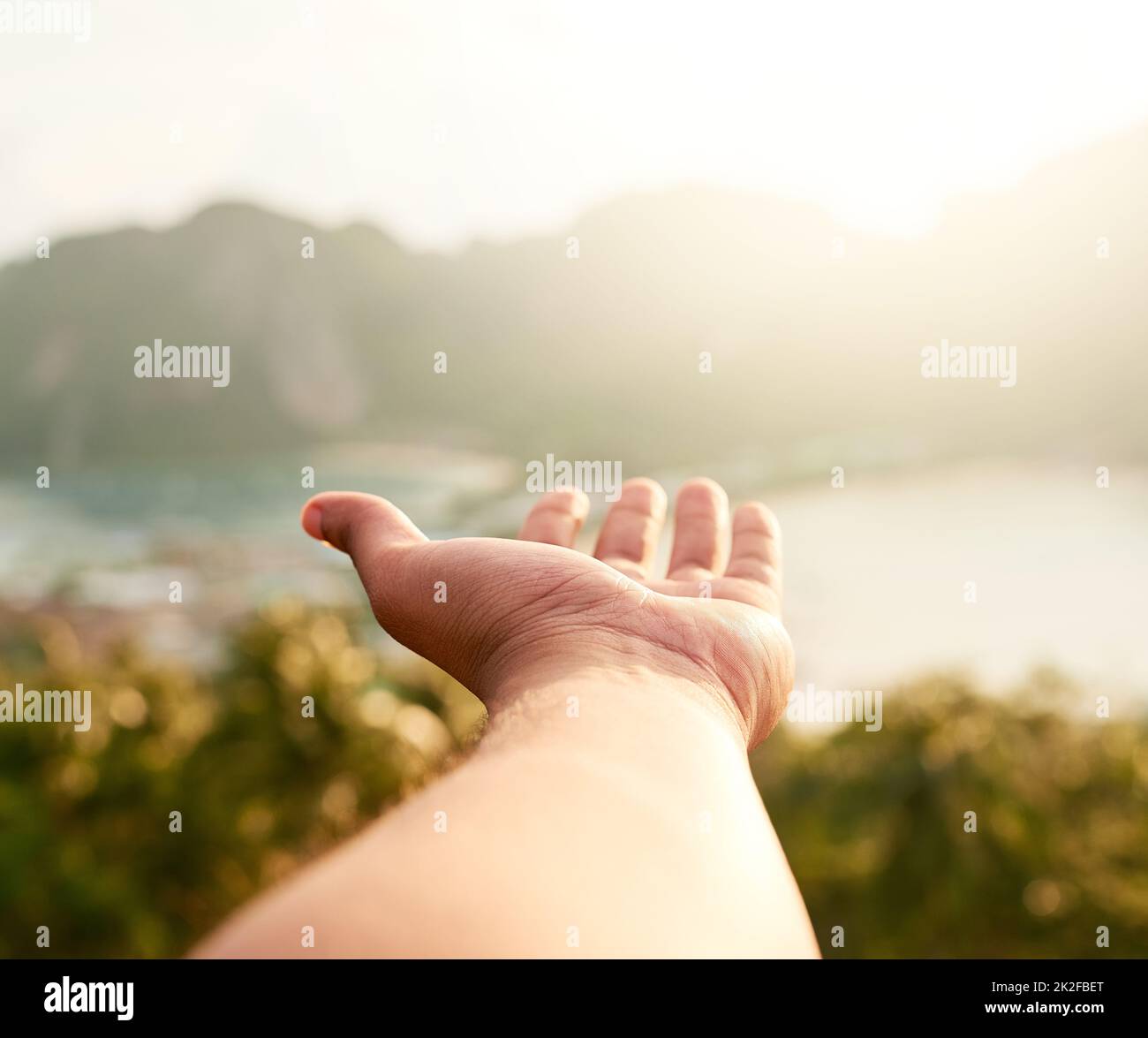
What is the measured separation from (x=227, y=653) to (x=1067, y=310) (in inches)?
585

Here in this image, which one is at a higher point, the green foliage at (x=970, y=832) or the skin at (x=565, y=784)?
the skin at (x=565, y=784)

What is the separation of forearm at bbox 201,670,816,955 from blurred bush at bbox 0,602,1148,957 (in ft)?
7.31

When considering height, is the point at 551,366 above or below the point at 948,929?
above

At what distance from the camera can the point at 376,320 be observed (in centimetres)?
1967

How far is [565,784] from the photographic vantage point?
0.67 meters

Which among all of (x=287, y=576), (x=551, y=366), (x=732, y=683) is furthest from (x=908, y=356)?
(x=732, y=683)

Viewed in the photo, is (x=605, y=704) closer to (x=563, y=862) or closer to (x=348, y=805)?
(x=563, y=862)

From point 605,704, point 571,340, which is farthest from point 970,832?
point 571,340

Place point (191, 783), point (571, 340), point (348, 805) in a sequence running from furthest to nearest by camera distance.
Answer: point (571, 340)
point (191, 783)
point (348, 805)

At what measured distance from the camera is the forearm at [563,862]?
1.73ft

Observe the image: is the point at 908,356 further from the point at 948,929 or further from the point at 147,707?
the point at 147,707

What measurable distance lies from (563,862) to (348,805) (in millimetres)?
2511

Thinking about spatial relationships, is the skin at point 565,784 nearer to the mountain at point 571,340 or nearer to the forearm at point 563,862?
the forearm at point 563,862

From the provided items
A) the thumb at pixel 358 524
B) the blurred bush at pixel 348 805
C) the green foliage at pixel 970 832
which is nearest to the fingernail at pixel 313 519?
the thumb at pixel 358 524
